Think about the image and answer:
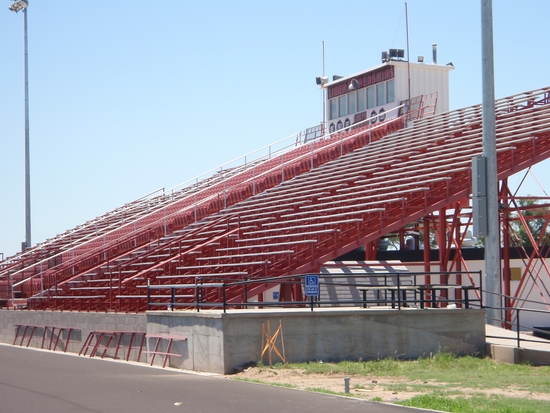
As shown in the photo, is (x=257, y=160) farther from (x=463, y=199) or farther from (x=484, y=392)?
(x=484, y=392)

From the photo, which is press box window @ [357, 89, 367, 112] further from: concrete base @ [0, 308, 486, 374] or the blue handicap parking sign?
the blue handicap parking sign

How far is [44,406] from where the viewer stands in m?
10.1

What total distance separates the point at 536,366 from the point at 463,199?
939cm

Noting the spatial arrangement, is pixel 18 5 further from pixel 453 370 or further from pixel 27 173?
pixel 453 370

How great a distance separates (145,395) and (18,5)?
34702 millimetres

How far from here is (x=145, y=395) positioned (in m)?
11.1

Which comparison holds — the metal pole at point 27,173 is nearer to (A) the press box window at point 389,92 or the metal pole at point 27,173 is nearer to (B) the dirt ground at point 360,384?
(A) the press box window at point 389,92

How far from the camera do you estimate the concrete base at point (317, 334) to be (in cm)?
1433

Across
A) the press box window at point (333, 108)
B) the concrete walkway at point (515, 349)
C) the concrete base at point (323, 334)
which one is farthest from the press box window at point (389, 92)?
the concrete base at point (323, 334)

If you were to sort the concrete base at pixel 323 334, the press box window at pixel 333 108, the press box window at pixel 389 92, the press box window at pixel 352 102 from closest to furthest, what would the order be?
1. the concrete base at pixel 323 334
2. the press box window at pixel 389 92
3. the press box window at pixel 352 102
4. the press box window at pixel 333 108

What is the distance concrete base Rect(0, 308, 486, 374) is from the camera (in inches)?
564

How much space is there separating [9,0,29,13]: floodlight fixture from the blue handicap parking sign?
30.9 metres

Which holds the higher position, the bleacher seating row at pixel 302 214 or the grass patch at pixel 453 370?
the bleacher seating row at pixel 302 214

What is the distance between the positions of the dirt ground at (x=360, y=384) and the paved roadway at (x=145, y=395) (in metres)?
0.50
